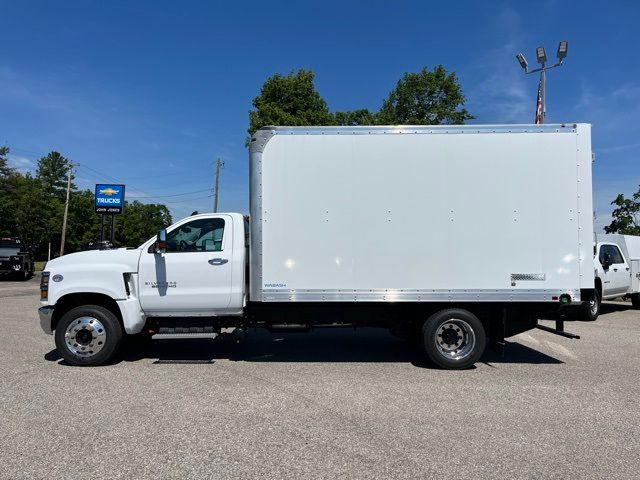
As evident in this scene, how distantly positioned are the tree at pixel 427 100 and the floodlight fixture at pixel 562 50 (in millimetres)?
11054

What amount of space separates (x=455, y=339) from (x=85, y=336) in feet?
17.0

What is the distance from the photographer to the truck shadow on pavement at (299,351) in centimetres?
709

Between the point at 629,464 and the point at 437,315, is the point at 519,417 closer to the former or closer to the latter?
the point at 629,464

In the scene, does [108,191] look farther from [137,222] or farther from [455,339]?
[137,222]

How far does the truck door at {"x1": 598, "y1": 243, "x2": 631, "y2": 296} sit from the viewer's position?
1285cm

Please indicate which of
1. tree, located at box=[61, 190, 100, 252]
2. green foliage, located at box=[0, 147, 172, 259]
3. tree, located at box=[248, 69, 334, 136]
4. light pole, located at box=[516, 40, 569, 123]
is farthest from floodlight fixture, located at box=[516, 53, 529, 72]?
tree, located at box=[61, 190, 100, 252]

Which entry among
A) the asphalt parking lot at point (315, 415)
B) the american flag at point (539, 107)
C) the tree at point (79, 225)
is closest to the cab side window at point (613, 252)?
the american flag at point (539, 107)

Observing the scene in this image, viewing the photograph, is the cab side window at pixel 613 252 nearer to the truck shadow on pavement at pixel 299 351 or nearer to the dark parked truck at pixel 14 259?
the truck shadow on pavement at pixel 299 351

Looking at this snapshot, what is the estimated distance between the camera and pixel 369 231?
6.34 meters

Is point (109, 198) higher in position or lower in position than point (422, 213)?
higher

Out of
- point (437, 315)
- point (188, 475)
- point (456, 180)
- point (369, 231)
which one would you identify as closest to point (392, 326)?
point (437, 315)

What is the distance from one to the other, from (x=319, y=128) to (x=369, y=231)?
1.56 m

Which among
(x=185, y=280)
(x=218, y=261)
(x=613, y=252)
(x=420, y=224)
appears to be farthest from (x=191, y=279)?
(x=613, y=252)

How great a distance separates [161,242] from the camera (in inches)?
252
